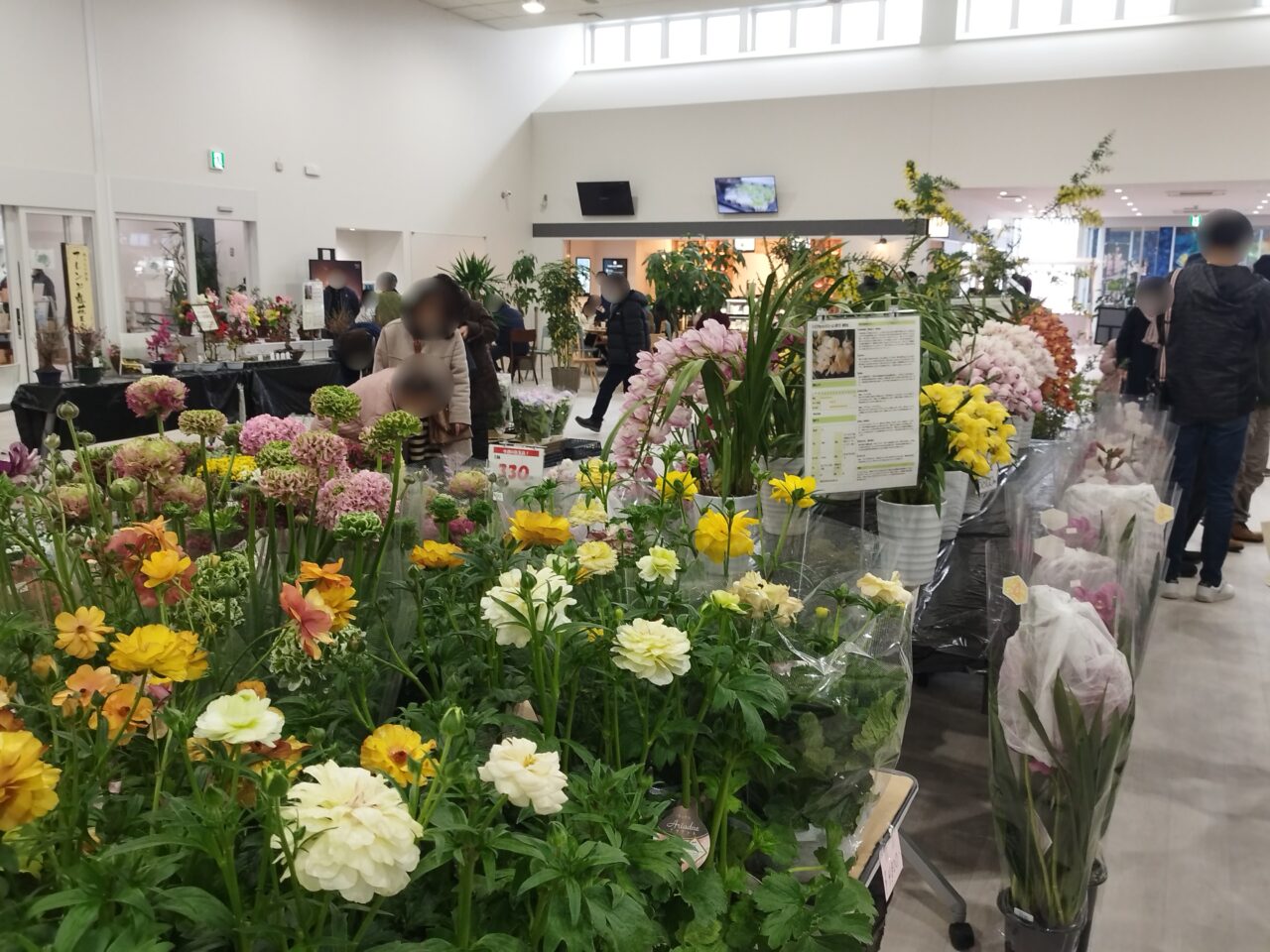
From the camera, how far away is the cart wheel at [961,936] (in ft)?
7.33

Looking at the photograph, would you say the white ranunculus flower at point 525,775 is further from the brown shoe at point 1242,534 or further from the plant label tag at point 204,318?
the plant label tag at point 204,318

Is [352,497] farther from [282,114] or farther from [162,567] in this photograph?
[282,114]

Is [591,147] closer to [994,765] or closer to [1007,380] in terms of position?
[1007,380]

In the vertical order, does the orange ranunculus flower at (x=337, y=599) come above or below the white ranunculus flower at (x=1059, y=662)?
above

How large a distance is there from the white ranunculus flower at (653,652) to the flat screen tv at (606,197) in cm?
1549

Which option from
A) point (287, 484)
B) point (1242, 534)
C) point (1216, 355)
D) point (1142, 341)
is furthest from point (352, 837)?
point (1242, 534)

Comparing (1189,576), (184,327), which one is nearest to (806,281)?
(1189,576)

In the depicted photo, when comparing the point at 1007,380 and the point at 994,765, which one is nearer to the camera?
the point at 994,765

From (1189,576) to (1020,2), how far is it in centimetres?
1198

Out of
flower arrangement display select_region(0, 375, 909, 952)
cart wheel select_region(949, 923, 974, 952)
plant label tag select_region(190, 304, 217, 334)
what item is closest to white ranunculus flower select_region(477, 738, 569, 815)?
flower arrangement display select_region(0, 375, 909, 952)

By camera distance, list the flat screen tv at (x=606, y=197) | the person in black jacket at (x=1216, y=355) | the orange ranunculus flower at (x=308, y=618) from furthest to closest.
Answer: the flat screen tv at (x=606, y=197), the person in black jacket at (x=1216, y=355), the orange ranunculus flower at (x=308, y=618)

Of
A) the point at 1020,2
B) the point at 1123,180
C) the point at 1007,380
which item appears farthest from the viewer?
the point at 1020,2

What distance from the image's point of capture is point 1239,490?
5.47m

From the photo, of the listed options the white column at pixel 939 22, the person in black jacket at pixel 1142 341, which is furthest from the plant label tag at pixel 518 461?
the white column at pixel 939 22
